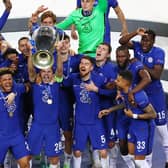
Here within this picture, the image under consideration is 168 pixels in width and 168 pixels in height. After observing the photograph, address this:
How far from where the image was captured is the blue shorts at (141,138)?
526cm

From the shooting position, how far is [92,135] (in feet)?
17.9

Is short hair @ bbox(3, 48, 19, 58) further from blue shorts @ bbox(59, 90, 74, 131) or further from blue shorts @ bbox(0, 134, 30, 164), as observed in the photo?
blue shorts @ bbox(0, 134, 30, 164)

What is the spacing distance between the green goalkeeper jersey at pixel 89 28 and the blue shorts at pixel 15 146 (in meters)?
1.41

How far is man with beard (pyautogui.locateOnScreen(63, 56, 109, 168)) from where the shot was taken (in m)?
5.37

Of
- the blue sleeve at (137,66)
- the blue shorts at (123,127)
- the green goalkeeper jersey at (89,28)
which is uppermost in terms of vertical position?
the green goalkeeper jersey at (89,28)

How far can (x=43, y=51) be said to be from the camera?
202 inches

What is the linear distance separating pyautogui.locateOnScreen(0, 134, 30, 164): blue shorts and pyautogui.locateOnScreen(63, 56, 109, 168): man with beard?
23.2 inches

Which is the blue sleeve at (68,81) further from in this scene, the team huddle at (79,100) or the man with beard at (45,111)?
the man with beard at (45,111)

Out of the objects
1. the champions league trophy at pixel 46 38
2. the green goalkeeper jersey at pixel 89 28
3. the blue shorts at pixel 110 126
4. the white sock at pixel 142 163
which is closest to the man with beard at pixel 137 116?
the white sock at pixel 142 163

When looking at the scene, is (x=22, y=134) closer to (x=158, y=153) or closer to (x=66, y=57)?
(x=66, y=57)

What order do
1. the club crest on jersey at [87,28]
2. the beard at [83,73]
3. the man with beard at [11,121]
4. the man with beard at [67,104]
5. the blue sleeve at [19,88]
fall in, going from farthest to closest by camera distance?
the club crest on jersey at [87,28]
the man with beard at [67,104]
the beard at [83,73]
the blue sleeve at [19,88]
the man with beard at [11,121]

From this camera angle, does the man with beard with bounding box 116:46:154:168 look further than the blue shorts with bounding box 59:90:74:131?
No

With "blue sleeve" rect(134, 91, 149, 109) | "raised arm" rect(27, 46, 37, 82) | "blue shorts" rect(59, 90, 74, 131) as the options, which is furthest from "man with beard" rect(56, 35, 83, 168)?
"blue sleeve" rect(134, 91, 149, 109)

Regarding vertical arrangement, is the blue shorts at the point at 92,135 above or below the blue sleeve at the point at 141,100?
below
